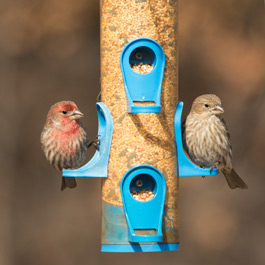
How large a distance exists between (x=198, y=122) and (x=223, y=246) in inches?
258

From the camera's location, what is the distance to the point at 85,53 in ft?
54.2

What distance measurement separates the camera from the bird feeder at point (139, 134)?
9.53 metres

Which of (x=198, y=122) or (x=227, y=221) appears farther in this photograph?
(x=227, y=221)

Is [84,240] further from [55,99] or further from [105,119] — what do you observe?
[105,119]

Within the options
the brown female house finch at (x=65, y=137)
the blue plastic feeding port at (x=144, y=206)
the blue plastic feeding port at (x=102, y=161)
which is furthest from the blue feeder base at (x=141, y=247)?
the brown female house finch at (x=65, y=137)

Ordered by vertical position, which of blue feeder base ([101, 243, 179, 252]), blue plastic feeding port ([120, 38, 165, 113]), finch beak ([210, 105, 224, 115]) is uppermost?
blue plastic feeding port ([120, 38, 165, 113])

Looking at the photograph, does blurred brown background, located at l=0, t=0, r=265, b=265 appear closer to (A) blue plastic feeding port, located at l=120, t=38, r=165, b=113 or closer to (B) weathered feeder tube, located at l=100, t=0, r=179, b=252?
(B) weathered feeder tube, located at l=100, t=0, r=179, b=252

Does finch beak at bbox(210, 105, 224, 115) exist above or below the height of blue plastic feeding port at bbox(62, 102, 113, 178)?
above

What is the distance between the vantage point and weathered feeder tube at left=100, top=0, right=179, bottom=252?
9602 mm

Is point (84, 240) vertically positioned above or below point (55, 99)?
below

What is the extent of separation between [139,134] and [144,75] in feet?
1.78

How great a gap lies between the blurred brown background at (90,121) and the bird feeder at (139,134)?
247 inches

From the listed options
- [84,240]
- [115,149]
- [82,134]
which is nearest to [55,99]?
[84,240]

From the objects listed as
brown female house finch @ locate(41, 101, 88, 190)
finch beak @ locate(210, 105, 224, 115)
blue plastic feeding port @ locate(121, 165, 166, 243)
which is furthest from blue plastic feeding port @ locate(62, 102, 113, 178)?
finch beak @ locate(210, 105, 224, 115)
